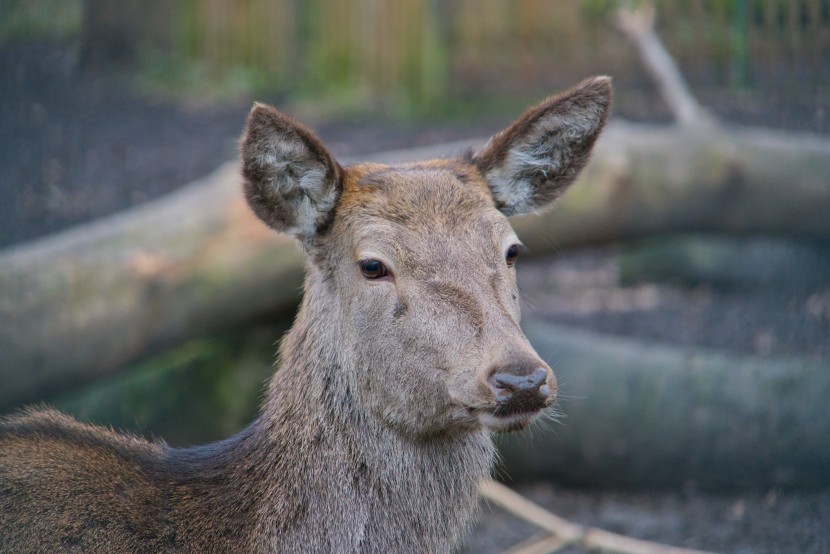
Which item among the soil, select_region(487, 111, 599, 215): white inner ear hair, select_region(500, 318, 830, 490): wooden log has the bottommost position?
the soil

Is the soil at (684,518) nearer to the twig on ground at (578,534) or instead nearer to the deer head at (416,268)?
the twig on ground at (578,534)

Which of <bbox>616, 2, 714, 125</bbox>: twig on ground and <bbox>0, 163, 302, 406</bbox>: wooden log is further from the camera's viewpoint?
<bbox>616, 2, 714, 125</bbox>: twig on ground

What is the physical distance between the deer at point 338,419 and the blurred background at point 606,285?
2.53 meters

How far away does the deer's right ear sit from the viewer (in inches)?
159

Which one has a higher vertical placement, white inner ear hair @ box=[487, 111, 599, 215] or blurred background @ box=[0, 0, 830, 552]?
white inner ear hair @ box=[487, 111, 599, 215]

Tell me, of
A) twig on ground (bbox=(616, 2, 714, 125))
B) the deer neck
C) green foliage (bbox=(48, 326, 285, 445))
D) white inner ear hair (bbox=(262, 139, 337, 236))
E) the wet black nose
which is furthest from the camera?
twig on ground (bbox=(616, 2, 714, 125))

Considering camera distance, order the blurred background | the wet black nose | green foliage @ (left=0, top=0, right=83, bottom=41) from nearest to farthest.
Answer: the wet black nose
green foliage @ (left=0, top=0, right=83, bottom=41)
the blurred background

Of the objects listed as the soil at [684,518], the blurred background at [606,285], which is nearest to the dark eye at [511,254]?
the soil at [684,518]

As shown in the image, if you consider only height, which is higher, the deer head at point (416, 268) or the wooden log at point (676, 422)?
the deer head at point (416, 268)

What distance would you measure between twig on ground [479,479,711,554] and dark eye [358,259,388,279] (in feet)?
8.53

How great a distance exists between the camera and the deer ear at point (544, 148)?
4.48m

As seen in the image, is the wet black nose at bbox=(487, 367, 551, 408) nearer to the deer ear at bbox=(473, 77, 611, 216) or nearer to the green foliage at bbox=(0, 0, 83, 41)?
the deer ear at bbox=(473, 77, 611, 216)

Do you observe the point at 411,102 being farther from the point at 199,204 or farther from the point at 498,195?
the point at 498,195

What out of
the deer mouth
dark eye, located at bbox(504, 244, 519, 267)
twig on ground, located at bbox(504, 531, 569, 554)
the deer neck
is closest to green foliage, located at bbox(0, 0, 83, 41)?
the deer neck
